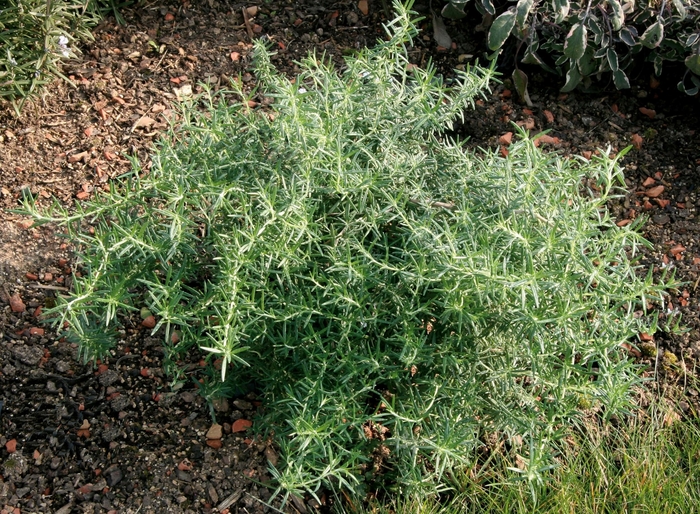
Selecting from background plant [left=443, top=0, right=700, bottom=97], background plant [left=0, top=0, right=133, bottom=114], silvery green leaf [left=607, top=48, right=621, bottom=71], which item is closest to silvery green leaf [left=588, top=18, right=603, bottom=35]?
background plant [left=443, top=0, right=700, bottom=97]

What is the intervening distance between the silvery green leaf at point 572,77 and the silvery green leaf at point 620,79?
0.17 meters

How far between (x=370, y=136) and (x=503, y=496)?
1.30 metres

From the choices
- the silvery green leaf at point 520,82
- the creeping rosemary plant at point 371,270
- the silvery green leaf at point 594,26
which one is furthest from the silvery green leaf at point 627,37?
the creeping rosemary plant at point 371,270

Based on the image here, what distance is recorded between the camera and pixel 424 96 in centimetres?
246

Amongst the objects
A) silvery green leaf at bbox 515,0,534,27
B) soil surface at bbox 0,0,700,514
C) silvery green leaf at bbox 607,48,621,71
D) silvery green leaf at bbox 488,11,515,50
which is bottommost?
soil surface at bbox 0,0,700,514

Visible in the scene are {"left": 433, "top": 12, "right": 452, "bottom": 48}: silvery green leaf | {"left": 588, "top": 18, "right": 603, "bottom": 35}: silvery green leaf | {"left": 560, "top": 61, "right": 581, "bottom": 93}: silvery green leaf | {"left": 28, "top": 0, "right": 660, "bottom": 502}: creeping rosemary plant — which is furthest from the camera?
{"left": 433, "top": 12, "right": 452, "bottom": 48}: silvery green leaf

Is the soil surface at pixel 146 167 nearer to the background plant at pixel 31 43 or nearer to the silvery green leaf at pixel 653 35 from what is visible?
the background plant at pixel 31 43

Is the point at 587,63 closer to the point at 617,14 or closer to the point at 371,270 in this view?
the point at 617,14

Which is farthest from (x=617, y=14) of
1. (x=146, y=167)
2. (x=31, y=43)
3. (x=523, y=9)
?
(x=31, y=43)

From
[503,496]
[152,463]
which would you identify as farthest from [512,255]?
[152,463]

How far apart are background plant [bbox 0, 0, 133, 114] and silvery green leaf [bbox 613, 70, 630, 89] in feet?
8.17

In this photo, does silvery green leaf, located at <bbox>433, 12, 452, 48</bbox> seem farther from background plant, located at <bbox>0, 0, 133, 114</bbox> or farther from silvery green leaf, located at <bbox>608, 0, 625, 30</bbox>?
background plant, located at <bbox>0, 0, 133, 114</bbox>

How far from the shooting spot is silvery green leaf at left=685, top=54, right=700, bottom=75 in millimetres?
3559

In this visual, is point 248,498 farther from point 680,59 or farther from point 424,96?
point 680,59
